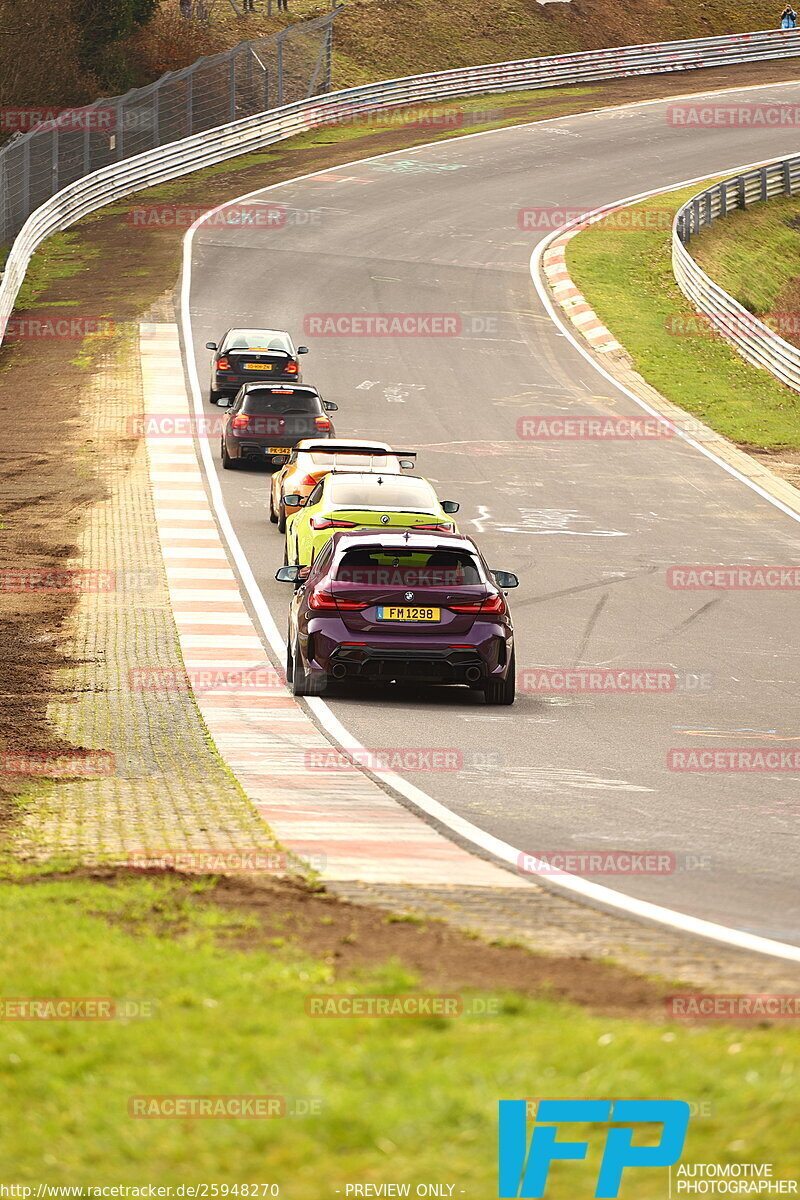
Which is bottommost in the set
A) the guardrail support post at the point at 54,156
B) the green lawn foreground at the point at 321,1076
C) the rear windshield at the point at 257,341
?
the green lawn foreground at the point at 321,1076

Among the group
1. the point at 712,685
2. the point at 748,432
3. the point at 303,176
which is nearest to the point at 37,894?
the point at 712,685

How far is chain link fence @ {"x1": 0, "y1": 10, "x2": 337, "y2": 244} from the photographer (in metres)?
46.3

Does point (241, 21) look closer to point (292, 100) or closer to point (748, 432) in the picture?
point (292, 100)

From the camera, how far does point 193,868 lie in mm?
8078

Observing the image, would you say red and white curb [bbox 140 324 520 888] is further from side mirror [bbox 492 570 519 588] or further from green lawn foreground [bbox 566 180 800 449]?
green lawn foreground [bbox 566 180 800 449]

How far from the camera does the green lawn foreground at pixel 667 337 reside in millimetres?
33688

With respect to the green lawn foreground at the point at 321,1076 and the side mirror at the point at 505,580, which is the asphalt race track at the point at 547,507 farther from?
the green lawn foreground at the point at 321,1076

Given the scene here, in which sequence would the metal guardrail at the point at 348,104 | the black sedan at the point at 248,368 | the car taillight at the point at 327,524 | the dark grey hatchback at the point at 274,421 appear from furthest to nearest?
the metal guardrail at the point at 348,104, the black sedan at the point at 248,368, the dark grey hatchback at the point at 274,421, the car taillight at the point at 327,524

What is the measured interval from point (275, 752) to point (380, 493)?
7.22 meters

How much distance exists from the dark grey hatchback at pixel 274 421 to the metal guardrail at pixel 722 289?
46.1 ft

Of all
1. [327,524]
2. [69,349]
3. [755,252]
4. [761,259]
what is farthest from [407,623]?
[755,252]

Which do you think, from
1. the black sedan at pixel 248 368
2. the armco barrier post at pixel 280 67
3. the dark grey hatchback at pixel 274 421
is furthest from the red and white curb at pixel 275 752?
the armco barrier post at pixel 280 67

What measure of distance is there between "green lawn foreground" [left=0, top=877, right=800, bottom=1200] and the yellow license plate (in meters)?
7.58

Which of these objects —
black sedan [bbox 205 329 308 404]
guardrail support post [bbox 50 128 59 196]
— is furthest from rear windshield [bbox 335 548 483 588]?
guardrail support post [bbox 50 128 59 196]
